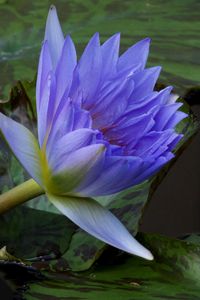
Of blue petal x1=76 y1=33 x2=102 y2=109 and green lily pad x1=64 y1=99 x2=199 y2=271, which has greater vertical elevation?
blue petal x1=76 y1=33 x2=102 y2=109

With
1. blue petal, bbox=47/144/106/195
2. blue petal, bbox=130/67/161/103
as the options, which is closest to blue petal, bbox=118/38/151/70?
blue petal, bbox=130/67/161/103

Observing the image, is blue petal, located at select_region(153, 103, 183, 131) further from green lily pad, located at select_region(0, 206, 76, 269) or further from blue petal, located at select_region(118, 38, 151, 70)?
green lily pad, located at select_region(0, 206, 76, 269)

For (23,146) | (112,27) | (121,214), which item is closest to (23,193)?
(23,146)

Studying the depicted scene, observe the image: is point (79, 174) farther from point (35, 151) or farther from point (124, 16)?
point (124, 16)

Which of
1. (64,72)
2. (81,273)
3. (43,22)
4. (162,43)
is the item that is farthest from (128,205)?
(43,22)

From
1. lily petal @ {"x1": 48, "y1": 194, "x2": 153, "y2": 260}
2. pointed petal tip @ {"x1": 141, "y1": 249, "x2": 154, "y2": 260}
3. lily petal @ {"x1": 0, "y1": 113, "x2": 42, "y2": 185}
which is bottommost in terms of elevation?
pointed petal tip @ {"x1": 141, "y1": 249, "x2": 154, "y2": 260}

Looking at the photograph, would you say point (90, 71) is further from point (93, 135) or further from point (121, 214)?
point (121, 214)
